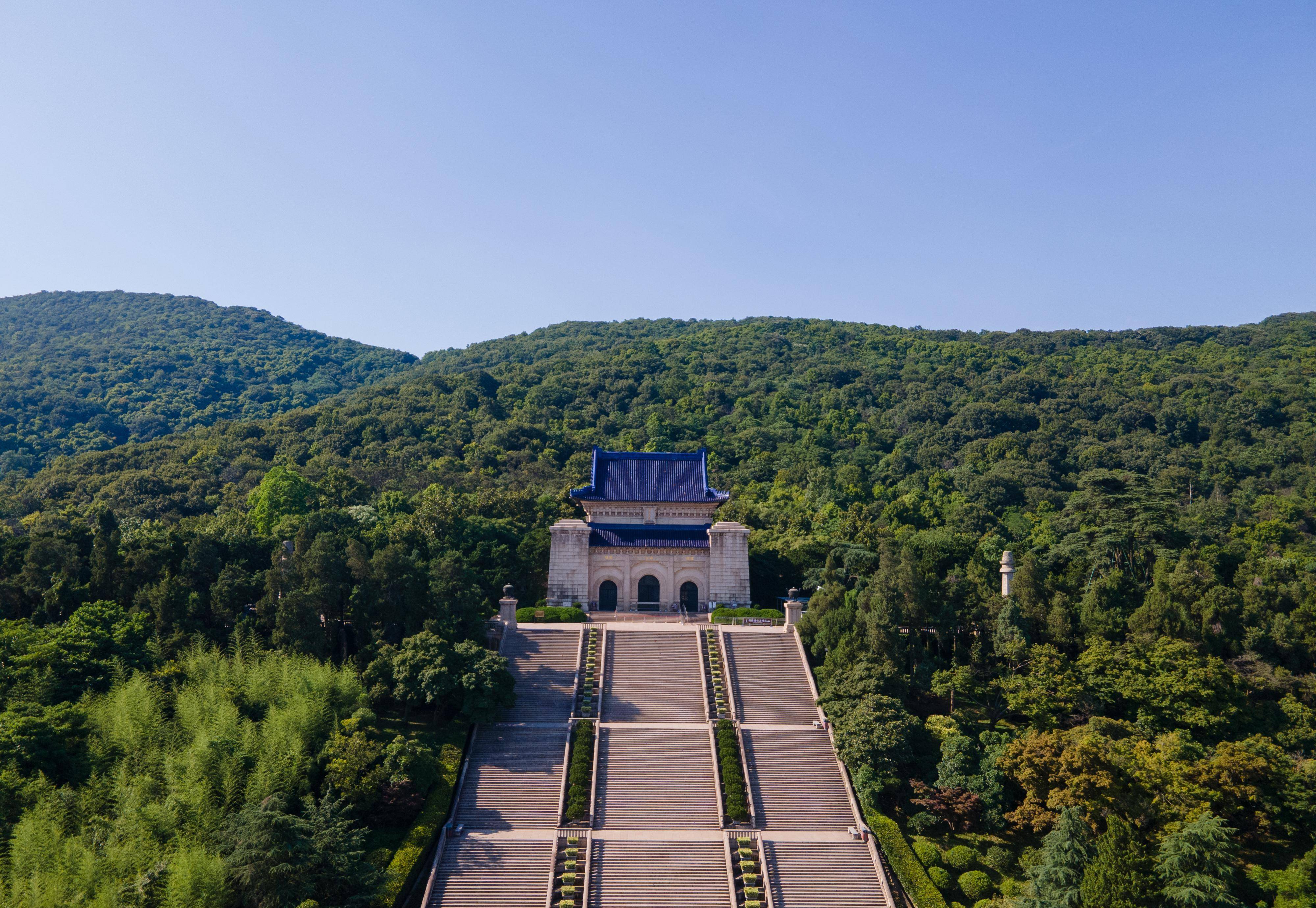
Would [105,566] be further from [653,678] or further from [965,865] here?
[965,865]

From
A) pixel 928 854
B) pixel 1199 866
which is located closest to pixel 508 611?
pixel 928 854

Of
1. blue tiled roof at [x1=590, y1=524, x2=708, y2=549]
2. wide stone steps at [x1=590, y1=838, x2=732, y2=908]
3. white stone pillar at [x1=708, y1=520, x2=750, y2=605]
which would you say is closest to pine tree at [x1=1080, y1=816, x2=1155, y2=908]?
wide stone steps at [x1=590, y1=838, x2=732, y2=908]

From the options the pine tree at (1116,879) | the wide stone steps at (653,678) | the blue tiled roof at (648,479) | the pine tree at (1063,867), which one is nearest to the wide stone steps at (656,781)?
the wide stone steps at (653,678)

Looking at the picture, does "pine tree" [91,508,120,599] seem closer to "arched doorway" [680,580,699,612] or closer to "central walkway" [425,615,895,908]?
"central walkway" [425,615,895,908]

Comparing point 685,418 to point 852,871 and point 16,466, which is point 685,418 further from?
point 852,871

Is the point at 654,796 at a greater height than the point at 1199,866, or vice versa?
the point at 1199,866

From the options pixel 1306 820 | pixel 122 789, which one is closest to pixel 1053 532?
pixel 1306 820
